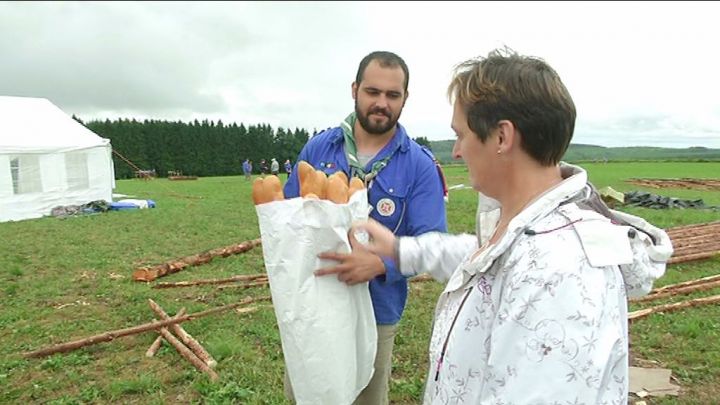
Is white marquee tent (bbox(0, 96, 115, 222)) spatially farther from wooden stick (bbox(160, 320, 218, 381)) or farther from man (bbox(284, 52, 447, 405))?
man (bbox(284, 52, 447, 405))

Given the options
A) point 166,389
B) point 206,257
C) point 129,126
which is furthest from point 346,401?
point 129,126

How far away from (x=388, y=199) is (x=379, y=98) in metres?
0.54

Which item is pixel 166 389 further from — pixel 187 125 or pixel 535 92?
pixel 187 125

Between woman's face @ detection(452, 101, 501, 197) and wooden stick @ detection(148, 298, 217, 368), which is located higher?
woman's face @ detection(452, 101, 501, 197)

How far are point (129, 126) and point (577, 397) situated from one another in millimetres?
63406

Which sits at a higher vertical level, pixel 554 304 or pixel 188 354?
pixel 554 304

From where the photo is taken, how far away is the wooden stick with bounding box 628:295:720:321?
612 cm

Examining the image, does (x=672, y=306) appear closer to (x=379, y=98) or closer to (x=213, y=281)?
(x=379, y=98)

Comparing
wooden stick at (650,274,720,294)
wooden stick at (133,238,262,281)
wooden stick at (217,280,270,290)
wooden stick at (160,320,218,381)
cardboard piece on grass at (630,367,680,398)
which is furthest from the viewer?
wooden stick at (133,238,262,281)

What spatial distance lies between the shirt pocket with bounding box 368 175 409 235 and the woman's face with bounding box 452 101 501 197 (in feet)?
3.86

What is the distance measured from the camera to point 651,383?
445cm

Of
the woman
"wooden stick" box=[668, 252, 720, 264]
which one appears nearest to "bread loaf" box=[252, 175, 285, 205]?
the woman

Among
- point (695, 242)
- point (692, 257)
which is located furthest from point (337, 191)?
point (695, 242)

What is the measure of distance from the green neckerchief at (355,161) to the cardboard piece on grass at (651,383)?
131 inches
